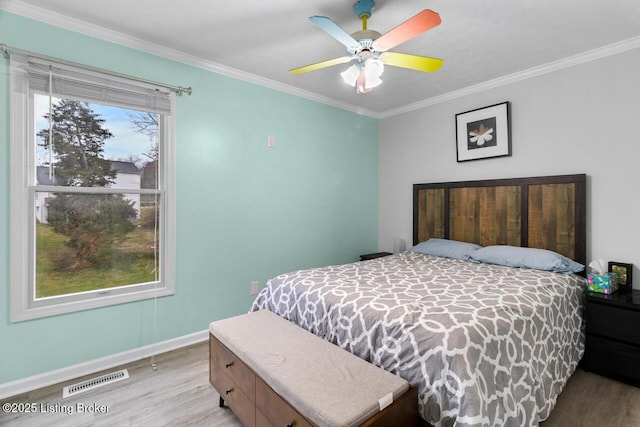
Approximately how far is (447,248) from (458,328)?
1958 mm

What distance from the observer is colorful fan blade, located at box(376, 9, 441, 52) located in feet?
5.01

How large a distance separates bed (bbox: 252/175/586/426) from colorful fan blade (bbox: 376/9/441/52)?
148 cm

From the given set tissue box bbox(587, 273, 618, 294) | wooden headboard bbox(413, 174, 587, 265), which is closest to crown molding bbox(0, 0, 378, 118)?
wooden headboard bbox(413, 174, 587, 265)

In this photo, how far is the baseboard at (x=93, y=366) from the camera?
2020 mm

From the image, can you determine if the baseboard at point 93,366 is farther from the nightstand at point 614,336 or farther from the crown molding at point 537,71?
the crown molding at point 537,71

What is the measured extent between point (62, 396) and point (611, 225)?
4.25m

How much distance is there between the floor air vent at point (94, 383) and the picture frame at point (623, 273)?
3807 mm

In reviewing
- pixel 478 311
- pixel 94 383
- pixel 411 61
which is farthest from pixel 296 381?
pixel 411 61

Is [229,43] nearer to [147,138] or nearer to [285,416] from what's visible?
[147,138]

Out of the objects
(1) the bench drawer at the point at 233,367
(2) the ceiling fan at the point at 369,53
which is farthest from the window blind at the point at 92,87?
(1) the bench drawer at the point at 233,367

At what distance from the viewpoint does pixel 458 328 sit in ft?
4.66

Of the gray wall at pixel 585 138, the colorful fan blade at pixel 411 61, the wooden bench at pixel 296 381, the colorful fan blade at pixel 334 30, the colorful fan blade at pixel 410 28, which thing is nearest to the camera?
the wooden bench at pixel 296 381

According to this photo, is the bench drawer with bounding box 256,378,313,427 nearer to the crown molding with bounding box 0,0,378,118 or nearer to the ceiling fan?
the ceiling fan

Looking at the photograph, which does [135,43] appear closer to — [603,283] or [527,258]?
[527,258]
